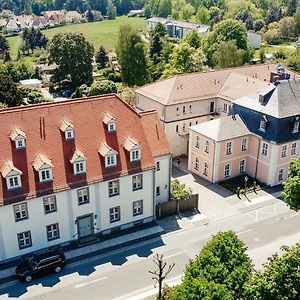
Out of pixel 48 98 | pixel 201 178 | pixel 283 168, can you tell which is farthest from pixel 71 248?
pixel 48 98

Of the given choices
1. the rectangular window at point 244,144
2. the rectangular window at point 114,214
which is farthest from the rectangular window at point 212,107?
the rectangular window at point 114,214

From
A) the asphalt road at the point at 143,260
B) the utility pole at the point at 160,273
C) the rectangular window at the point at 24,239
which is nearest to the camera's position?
the utility pole at the point at 160,273

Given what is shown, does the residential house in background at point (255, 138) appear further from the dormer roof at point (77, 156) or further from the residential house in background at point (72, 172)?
the dormer roof at point (77, 156)

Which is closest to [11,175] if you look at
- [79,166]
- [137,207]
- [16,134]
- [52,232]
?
[16,134]

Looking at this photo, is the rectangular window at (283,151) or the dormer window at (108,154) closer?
the dormer window at (108,154)

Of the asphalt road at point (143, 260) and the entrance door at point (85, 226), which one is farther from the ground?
the entrance door at point (85, 226)

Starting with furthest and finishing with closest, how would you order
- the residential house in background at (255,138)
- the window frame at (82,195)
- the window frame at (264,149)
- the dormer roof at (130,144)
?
the window frame at (264,149)
the residential house in background at (255,138)
the dormer roof at (130,144)
the window frame at (82,195)

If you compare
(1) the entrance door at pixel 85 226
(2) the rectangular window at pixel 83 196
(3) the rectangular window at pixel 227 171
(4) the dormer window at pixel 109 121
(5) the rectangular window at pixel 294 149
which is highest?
(4) the dormer window at pixel 109 121
